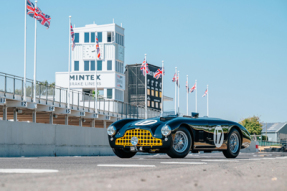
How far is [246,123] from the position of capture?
400 ft

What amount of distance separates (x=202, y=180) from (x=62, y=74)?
79.8 m

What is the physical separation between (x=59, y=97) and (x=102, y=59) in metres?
45.6

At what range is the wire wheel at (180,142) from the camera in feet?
38.7

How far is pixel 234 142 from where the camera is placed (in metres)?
13.5

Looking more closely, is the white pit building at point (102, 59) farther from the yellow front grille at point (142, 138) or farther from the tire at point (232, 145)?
the yellow front grille at point (142, 138)

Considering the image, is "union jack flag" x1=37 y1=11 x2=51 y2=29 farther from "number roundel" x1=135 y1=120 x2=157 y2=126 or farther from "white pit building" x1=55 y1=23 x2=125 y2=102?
"white pit building" x1=55 y1=23 x2=125 y2=102

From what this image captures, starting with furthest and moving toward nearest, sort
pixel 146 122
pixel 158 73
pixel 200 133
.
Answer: pixel 158 73
pixel 200 133
pixel 146 122

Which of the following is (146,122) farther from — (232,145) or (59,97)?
(59,97)

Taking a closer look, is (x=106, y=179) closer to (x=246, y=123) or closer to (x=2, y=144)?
Answer: (x=2, y=144)

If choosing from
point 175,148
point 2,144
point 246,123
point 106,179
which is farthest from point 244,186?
point 246,123

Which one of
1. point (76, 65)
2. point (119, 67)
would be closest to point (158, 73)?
point (119, 67)

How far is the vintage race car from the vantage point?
1152 centimetres

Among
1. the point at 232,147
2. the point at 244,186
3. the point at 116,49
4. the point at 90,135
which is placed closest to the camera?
the point at 244,186

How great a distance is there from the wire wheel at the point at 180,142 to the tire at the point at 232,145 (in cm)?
164
